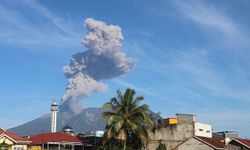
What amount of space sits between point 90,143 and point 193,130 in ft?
64.7

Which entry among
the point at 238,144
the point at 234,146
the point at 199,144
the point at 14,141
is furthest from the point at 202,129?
the point at 14,141

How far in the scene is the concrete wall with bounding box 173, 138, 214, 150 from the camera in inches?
2913

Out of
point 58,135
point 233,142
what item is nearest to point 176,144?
point 233,142

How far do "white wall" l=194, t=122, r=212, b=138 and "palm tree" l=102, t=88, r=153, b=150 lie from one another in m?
13.0

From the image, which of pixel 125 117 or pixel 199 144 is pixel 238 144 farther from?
pixel 125 117

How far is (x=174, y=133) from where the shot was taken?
8075 cm

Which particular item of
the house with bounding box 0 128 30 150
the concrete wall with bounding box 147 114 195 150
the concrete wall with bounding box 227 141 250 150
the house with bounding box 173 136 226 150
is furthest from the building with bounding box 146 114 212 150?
the house with bounding box 0 128 30 150

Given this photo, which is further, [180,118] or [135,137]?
[180,118]

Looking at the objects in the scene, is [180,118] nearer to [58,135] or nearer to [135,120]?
[135,120]

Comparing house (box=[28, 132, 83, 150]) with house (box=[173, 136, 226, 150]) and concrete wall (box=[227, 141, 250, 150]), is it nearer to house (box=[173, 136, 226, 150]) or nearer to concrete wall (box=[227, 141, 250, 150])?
house (box=[173, 136, 226, 150])

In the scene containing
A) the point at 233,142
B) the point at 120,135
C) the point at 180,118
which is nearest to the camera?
the point at 120,135

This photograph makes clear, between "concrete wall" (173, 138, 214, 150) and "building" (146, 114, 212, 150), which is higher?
"building" (146, 114, 212, 150)

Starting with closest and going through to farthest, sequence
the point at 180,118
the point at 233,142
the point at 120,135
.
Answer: the point at 120,135
the point at 233,142
the point at 180,118

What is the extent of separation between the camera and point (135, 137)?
7350cm
